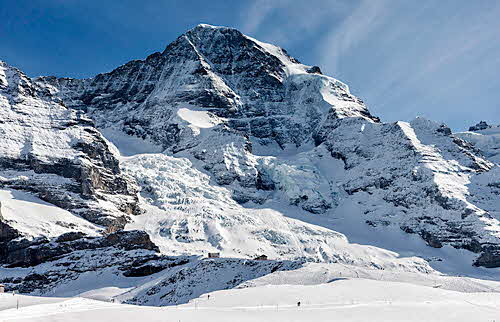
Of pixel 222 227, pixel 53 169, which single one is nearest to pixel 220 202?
pixel 222 227

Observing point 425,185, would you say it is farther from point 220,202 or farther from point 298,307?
point 298,307

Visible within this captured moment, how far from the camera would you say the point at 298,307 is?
136ft

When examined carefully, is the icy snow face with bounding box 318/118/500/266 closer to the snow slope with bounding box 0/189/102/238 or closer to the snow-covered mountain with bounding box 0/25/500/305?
the snow-covered mountain with bounding box 0/25/500/305

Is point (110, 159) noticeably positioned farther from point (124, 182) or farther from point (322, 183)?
point (322, 183)

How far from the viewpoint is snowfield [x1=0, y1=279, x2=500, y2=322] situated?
1289 inches

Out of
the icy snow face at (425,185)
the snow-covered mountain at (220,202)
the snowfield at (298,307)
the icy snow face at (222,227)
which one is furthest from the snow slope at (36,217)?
the icy snow face at (425,185)

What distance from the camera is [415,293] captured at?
163 ft

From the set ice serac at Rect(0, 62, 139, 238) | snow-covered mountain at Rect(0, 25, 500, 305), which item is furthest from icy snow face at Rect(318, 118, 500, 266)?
ice serac at Rect(0, 62, 139, 238)

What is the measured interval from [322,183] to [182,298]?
390 ft

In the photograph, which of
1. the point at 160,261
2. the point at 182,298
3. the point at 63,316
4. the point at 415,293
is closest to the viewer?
the point at 63,316

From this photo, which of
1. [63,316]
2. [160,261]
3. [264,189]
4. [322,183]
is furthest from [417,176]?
[63,316]

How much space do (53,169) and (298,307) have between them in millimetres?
111030

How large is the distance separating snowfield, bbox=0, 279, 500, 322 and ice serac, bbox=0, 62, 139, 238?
2877 inches

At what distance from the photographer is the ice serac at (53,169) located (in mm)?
123250
